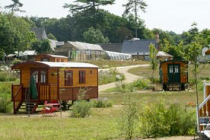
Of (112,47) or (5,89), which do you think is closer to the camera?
(5,89)

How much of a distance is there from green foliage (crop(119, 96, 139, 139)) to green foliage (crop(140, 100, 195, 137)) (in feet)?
0.69

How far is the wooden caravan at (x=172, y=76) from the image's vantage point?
36.0m

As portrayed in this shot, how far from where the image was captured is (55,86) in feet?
69.8

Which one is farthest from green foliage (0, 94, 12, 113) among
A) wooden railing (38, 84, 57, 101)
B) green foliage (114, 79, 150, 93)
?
green foliage (114, 79, 150, 93)

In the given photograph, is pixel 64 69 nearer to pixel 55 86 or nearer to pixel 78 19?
pixel 55 86

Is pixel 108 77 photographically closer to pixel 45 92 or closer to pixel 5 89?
pixel 5 89

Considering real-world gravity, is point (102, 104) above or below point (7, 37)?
below

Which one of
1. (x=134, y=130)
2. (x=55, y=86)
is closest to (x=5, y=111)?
(x=55, y=86)

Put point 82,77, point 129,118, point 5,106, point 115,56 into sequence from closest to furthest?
point 129,118, point 5,106, point 82,77, point 115,56

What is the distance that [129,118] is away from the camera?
10977 mm

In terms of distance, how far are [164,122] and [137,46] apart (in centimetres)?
8142

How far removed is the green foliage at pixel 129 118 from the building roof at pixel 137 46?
3082 inches

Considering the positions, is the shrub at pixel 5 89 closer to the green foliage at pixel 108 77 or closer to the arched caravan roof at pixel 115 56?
the green foliage at pixel 108 77

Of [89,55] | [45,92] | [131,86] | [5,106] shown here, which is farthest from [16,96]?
[89,55]
